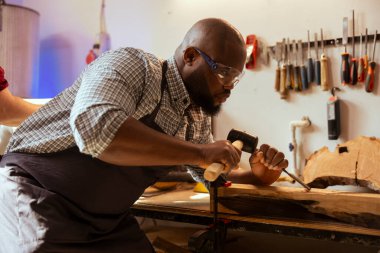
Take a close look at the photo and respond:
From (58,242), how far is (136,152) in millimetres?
415

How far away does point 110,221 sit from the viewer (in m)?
1.39

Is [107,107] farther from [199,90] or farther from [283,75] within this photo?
[283,75]

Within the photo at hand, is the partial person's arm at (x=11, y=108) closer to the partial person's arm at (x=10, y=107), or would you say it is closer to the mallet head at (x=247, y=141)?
the partial person's arm at (x=10, y=107)

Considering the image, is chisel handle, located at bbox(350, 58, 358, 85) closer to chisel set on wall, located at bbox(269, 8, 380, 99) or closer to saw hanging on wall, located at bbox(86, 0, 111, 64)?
chisel set on wall, located at bbox(269, 8, 380, 99)

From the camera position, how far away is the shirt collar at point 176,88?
1416 mm

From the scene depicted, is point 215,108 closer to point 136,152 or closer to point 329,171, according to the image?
point 136,152

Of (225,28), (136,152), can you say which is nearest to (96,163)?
(136,152)

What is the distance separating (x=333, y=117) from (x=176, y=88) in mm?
1285

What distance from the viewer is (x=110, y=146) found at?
1036 mm

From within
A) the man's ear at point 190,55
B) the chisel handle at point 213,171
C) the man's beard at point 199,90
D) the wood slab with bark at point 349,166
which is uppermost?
the man's ear at point 190,55

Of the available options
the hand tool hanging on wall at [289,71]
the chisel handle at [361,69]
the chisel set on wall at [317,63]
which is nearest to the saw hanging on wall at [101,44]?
the chisel set on wall at [317,63]

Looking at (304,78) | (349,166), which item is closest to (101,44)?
(304,78)

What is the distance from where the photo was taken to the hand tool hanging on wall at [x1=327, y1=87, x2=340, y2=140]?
7.54 feet

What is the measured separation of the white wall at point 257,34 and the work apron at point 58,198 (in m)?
1.40
